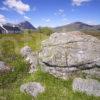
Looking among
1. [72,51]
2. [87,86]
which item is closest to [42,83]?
[87,86]

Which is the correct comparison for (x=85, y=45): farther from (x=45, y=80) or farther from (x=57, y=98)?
(x=57, y=98)

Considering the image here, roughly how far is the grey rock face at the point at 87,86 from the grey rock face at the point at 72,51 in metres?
1.63

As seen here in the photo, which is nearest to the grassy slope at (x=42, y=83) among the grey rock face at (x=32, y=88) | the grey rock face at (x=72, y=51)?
the grey rock face at (x=32, y=88)

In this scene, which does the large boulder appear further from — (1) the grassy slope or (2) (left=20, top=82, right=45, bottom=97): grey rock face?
(2) (left=20, top=82, right=45, bottom=97): grey rock face

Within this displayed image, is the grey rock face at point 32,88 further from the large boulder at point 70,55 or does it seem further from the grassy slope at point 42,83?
the large boulder at point 70,55

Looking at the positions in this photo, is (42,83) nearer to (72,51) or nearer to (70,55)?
(70,55)

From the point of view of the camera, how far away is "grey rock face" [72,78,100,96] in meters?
13.9

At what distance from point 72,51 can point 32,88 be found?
14.4 ft

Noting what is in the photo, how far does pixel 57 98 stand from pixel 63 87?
5.24 feet

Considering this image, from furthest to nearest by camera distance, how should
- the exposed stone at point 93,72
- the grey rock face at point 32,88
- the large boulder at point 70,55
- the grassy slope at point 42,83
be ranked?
the large boulder at point 70,55, the exposed stone at point 93,72, the grey rock face at point 32,88, the grassy slope at point 42,83

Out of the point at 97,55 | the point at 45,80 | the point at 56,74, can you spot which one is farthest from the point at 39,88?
the point at 97,55

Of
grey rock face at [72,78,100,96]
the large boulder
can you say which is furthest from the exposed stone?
grey rock face at [72,78,100,96]

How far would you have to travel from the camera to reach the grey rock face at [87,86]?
13939mm

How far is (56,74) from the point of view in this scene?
53.7 ft
